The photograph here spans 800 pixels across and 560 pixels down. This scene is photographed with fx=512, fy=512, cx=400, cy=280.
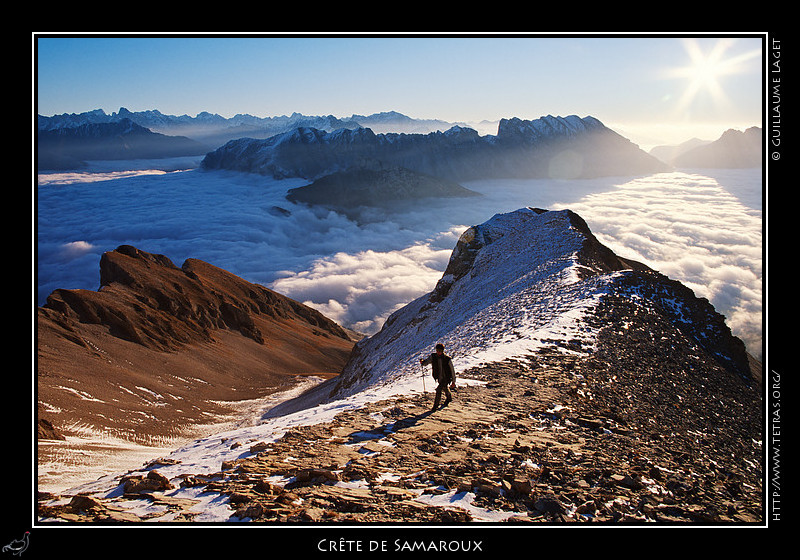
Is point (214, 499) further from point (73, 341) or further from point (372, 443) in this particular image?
point (73, 341)

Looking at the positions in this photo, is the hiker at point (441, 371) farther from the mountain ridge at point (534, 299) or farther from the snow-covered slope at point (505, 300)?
the mountain ridge at point (534, 299)

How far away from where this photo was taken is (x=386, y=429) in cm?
1060

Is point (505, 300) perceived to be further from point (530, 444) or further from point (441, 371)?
point (530, 444)

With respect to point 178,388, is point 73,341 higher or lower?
higher

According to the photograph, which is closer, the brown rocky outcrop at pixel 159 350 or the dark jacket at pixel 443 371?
the dark jacket at pixel 443 371

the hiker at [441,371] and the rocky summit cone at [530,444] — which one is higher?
the hiker at [441,371]
